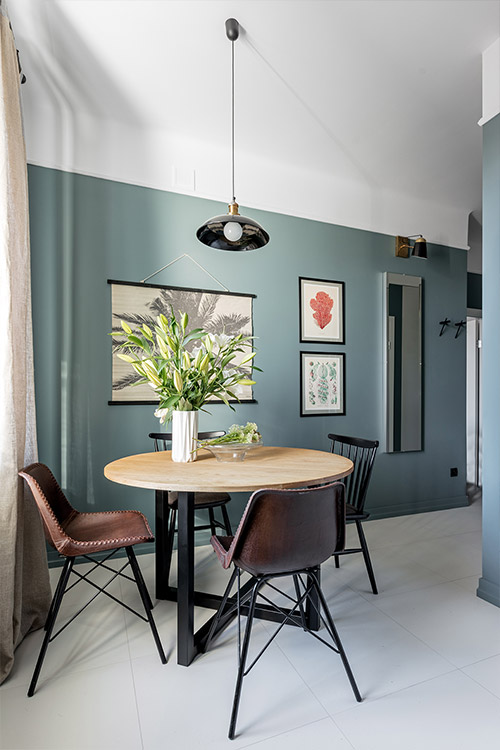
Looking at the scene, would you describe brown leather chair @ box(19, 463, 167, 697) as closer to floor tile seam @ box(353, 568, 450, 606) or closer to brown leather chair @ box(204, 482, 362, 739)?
brown leather chair @ box(204, 482, 362, 739)

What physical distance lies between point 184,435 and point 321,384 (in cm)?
178

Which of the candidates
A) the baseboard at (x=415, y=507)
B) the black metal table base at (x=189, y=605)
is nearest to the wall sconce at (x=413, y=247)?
the baseboard at (x=415, y=507)

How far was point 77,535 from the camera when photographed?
194cm

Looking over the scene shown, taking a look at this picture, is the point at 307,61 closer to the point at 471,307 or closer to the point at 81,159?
the point at 81,159

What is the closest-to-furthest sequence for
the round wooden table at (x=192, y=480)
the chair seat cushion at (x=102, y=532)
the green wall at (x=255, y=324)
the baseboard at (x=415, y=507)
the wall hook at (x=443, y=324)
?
the round wooden table at (x=192, y=480)
the chair seat cushion at (x=102, y=532)
the green wall at (x=255, y=324)
the baseboard at (x=415, y=507)
the wall hook at (x=443, y=324)

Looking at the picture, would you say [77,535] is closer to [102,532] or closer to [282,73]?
[102,532]

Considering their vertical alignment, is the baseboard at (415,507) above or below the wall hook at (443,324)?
below

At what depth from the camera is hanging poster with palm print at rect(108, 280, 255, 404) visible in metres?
2.94

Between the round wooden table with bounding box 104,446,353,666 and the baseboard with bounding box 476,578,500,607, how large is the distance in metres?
1.11

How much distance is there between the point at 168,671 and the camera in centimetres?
171

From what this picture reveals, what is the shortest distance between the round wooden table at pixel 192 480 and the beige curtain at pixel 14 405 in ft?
1.42

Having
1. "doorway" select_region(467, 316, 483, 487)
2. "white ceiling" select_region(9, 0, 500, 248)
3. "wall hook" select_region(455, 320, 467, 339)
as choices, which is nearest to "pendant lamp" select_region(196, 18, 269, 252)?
"white ceiling" select_region(9, 0, 500, 248)

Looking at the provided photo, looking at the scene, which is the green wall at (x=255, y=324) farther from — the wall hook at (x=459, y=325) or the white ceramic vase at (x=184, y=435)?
the white ceramic vase at (x=184, y=435)

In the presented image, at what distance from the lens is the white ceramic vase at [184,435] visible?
204 cm
